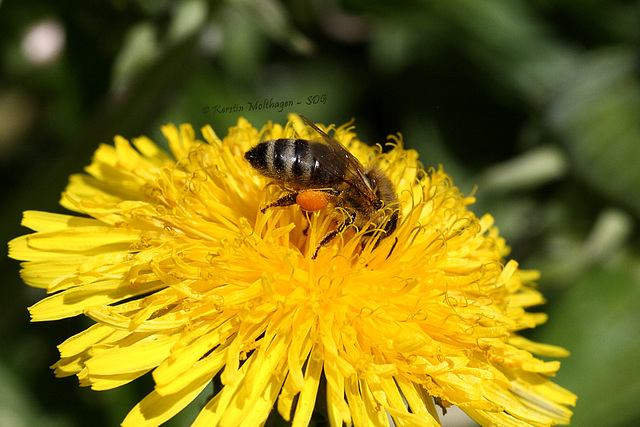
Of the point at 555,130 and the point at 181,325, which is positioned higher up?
the point at 555,130

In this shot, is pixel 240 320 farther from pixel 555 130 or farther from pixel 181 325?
pixel 555 130

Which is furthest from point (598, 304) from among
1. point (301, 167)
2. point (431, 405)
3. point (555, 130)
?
point (301, 167)

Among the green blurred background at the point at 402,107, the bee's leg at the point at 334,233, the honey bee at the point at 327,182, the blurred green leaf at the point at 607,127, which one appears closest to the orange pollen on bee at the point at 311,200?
the honey bee at the point at 327,182

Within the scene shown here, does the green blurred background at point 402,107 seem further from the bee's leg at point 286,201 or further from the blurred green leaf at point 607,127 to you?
the bee's leg at point 286,201

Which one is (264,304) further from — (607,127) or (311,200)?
(607,127)

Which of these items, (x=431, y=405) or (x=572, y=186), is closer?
(x=431, y=405)

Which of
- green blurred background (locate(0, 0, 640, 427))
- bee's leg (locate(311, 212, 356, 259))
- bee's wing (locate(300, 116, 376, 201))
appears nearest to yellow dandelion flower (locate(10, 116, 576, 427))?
bee's leg (locate(311, 212, 356, 259))
